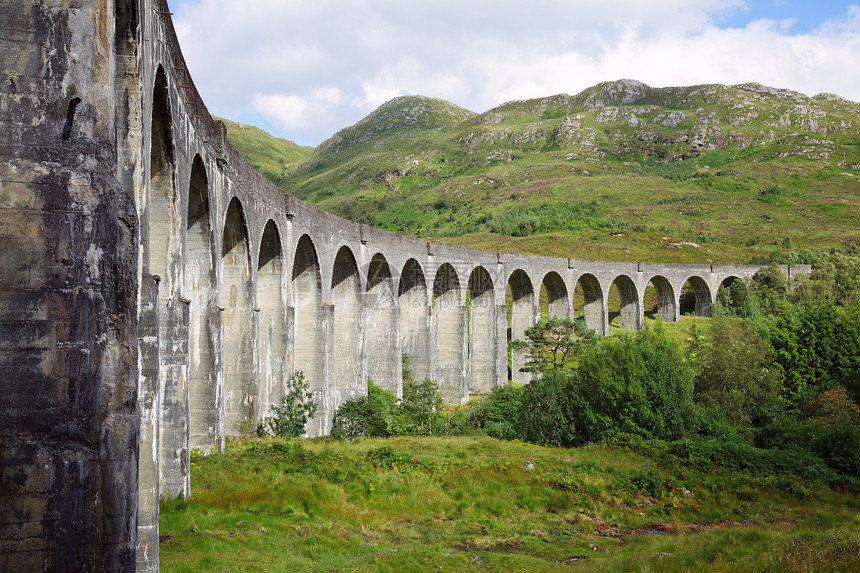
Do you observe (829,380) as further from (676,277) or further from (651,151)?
(651,151)

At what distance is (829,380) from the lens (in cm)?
2559

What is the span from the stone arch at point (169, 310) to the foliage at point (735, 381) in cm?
1887

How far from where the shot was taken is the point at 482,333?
32375 millimetres

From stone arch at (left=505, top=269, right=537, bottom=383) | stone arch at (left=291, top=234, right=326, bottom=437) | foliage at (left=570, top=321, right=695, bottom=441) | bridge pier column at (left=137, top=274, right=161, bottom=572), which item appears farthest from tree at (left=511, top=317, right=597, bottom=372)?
bridge pier column at (left=137, top=274, right=161, bottom=572)

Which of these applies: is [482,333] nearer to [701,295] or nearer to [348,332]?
[348,332]

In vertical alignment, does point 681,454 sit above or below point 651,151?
below

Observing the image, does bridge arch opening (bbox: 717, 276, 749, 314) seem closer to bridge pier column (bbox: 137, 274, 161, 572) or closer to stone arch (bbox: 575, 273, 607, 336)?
stone arch (bbox: 575, 273, 607, 336)

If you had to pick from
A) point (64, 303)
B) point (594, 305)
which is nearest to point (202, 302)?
point (64, 303)

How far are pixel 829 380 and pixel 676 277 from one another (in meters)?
24.5

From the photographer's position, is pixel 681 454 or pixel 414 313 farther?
pixel 414 313

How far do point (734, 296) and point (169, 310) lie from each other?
5153 centimetres

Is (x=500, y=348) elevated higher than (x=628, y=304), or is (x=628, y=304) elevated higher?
(x=628, y=304)

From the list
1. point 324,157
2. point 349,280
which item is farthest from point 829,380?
point 324,157

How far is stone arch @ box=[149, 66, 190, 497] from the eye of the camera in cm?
788
